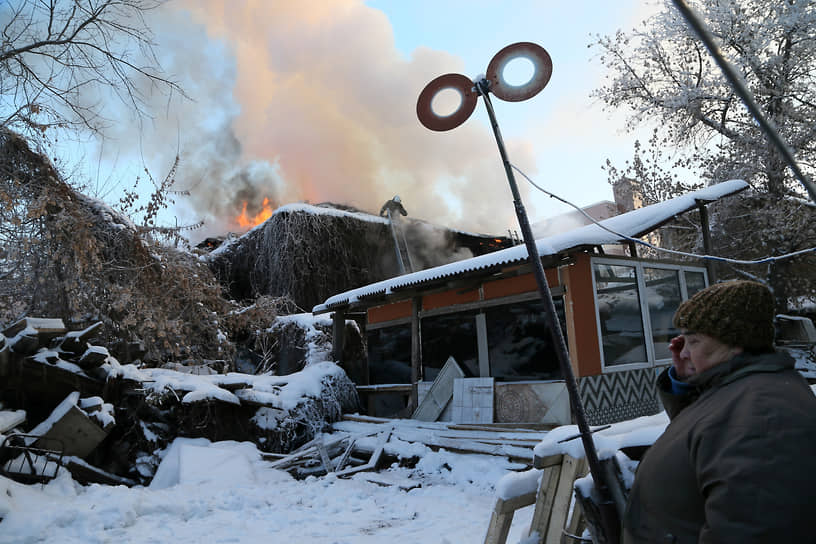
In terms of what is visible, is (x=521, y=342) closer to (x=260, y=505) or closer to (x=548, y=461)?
(x=260, y=505)

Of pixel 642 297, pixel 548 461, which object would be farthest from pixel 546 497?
pixel 642 297

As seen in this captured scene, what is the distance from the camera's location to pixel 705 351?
175 centimetres

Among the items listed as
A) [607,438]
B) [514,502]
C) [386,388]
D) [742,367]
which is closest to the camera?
[742,367]

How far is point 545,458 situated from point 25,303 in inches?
384

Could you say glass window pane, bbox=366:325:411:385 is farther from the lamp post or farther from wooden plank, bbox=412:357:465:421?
the lamp post

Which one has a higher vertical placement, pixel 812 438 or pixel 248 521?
pixel 812 438

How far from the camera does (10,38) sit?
5.77 m

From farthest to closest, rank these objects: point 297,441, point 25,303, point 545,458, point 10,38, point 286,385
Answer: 1. point 286,385
2. point 297,441
3. point 25,303
4. point 10,38
5. point 545,458

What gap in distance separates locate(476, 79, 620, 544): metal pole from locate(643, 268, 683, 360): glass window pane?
7.64 m

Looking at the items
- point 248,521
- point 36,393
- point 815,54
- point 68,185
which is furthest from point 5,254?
point 815,54

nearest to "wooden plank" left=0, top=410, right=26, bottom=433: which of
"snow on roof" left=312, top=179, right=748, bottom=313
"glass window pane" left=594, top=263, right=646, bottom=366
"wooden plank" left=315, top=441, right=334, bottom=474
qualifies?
"wooden plank" left=315, top=441, right=334, bottom=474

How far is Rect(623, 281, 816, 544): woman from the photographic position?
4.12 feet

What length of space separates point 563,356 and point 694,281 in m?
9.16

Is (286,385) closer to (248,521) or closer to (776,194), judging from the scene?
(248,521)
